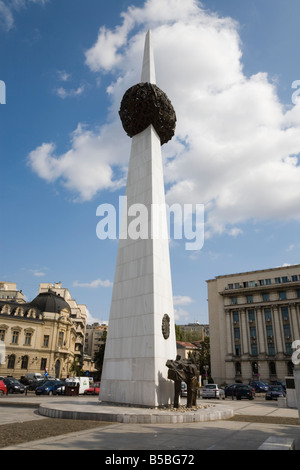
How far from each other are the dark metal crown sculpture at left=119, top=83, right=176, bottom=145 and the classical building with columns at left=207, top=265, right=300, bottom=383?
168ft

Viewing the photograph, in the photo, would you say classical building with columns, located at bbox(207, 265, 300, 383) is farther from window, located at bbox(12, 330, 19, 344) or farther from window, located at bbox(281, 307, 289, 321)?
window, located at bbox(12, 330, 19, 344)

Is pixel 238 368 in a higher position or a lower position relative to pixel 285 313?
lower

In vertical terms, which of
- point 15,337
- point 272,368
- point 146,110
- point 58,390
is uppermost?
point 146,110

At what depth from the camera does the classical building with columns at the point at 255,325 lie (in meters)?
61.7

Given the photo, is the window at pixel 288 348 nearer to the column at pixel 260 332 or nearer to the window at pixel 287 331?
the window at pixel 287 331

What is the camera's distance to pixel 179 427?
35.8ft

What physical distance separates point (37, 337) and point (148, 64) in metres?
53.1

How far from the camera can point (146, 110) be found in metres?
21.5

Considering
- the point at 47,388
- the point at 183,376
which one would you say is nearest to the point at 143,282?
the point at 183,376

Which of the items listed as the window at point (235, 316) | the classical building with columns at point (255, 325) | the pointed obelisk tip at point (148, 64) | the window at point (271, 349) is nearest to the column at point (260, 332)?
the classical building with columns at point (255, 325)

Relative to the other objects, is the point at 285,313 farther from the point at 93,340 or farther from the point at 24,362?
the point at 93,340

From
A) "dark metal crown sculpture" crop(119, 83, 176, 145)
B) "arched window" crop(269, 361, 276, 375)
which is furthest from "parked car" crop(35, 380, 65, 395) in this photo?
"arched window" crop(269, 361, 276, 375)

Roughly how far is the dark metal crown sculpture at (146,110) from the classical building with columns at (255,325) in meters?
51.2
